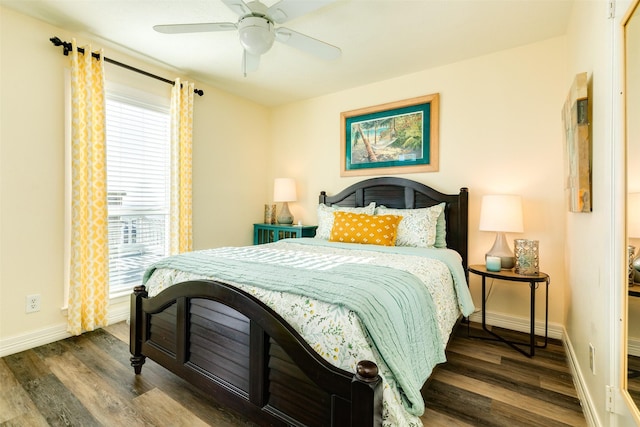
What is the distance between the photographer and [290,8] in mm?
1788

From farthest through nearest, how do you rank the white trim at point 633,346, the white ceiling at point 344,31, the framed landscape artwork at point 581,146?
the white ceiling at point 344,31
the framed landscape artwork at point 581,146
the white trim at point 633,346

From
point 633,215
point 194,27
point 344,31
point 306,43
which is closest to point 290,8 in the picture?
point 306,43

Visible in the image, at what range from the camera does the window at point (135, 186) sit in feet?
9.34

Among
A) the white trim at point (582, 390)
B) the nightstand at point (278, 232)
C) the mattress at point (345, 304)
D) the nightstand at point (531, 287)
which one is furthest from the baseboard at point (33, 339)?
the white trim at point (582, 390)

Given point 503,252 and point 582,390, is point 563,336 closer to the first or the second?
point 503,252

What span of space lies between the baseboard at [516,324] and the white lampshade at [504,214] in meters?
0.88

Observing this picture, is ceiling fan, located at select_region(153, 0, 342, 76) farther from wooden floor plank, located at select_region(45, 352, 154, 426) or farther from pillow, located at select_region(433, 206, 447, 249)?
wooden floor plank, located at select_region(45, 352, 154, 426)

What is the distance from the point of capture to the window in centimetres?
285

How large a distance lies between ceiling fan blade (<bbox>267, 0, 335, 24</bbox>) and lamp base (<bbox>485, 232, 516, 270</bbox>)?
7.41ft

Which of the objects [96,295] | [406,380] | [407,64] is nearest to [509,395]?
[406,380]

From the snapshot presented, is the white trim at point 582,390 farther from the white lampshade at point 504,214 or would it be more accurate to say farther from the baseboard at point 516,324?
the white lampshade at point 504,214

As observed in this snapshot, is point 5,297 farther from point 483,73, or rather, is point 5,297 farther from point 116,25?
point 483,73

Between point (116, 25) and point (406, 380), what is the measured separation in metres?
3.20

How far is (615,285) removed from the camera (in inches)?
48.1
